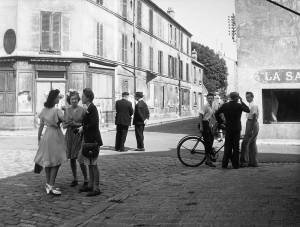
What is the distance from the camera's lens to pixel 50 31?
76.0 ft

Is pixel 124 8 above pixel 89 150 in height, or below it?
above

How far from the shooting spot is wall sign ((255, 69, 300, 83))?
15.5m

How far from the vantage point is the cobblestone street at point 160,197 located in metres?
5.08

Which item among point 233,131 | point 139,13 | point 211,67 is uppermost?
point 139,13

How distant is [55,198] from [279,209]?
325 cm

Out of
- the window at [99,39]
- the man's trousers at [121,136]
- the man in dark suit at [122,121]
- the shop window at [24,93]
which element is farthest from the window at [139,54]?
the man's trousers at [121,136]

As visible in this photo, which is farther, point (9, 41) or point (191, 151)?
point (9, 41)

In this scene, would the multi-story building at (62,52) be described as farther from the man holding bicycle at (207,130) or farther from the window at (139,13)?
the man holding bicycle at (207,130)

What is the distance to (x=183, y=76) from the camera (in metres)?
46.8

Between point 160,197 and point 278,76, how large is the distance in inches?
423

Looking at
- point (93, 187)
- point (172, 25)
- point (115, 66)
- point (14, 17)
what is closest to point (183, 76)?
point (172, 25)

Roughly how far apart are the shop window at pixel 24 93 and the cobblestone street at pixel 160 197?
13425 millimetres

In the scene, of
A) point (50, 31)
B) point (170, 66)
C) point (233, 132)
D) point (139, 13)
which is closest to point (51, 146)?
point (233, 132)

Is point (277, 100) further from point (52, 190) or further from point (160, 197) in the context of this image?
point (52, 190)
